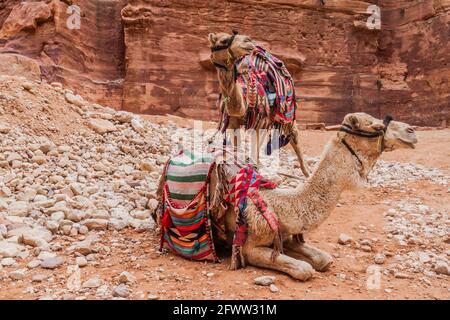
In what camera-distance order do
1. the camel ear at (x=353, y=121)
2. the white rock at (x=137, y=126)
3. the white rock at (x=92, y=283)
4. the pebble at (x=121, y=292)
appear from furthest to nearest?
1. the white rock at (x=137, y=126)
2. the camel ear at (x=353, y=121)
3. the white rock at (x=92, y=283)
4. the pebble at (x=121, y=292)

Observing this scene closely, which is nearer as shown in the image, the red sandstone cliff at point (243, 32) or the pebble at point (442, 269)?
the pebble at point (442, 269)

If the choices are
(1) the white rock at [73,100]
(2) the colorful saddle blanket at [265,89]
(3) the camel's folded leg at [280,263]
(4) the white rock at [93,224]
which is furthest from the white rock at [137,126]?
(3) the camel's folded leg at [280,263]

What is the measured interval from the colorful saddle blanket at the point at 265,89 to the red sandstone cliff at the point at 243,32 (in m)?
7.75

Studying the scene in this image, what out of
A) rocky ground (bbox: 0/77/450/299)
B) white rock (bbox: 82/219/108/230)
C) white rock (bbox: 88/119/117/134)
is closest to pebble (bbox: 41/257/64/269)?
rocky ground (bbox: 0/77/450/299)

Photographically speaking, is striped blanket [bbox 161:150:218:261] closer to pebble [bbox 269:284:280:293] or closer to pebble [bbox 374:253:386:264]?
pebble [bbox 269:284:280:293]

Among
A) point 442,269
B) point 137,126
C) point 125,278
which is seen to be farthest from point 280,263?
point 137,126

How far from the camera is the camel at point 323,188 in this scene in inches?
111

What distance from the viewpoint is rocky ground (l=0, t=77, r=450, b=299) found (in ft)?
8.95

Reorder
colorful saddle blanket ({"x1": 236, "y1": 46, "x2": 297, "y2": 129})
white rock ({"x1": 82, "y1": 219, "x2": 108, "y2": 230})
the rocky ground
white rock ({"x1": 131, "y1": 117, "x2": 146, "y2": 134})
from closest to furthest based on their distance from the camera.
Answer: the rocky ground < white rock ({"x1": 82, "y1": 219, "x2": 108, "y2": 230}) < colorful saddle blanket ({"x1": 236, "y1": 46, "x2": 297, "y2": 129}) < white rock ({"x1": 131, "y1": 117, "x2": 146, "y2": 134})

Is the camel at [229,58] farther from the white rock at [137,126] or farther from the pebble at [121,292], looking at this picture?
the white rock at [137,126]

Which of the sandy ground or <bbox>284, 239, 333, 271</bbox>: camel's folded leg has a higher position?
<bbox>284, 239, 333, 271</bbox>: camel's folded leg

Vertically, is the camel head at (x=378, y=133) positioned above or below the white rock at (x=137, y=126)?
below

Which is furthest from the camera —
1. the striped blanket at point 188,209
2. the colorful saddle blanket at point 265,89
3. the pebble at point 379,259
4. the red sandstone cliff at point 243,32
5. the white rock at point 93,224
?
the red sandstone cliff at point 243,32

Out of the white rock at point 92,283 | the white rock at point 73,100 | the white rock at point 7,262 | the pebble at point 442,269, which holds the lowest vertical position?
the pebble at point 442,269
